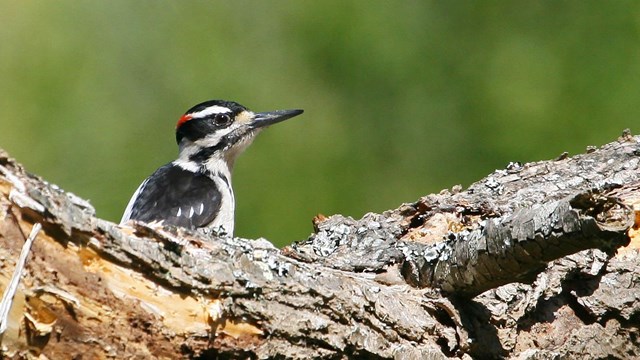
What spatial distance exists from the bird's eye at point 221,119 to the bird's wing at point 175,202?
478 millimetres

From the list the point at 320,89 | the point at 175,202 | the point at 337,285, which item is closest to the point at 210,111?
the point at 320,89

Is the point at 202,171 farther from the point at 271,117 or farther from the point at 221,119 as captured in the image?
the point at 271,117

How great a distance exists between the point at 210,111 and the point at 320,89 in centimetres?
69

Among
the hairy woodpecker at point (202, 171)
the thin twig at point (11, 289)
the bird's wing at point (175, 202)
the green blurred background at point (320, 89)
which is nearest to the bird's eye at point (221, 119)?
the hairy woodpecker at point (202, 171)

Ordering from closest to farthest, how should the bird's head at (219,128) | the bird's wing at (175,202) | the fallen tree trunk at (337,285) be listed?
1. the fallen tree trunk at (337,285)
2. the bird's wing at (175,202)
3. the bird's head at (219,128)

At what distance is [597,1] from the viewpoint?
6.21 m

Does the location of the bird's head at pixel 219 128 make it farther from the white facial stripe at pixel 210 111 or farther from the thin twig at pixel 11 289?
the thin twig at pixel 11 289

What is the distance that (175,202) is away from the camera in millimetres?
5652

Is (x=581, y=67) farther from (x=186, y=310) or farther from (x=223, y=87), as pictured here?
(x=186, y=310)

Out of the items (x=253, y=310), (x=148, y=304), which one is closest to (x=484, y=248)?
(x=253, y=310)

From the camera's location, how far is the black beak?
6.00 metres

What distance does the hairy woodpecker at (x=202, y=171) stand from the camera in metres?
5.61

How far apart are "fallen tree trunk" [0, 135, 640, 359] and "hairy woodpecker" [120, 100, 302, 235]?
Result: 1415mm

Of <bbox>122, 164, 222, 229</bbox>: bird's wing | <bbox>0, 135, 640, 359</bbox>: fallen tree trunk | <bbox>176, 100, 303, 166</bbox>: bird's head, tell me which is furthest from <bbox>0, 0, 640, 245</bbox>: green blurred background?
<bbox>0, 135, 640, 359</bbox>: fallen tree trunk
